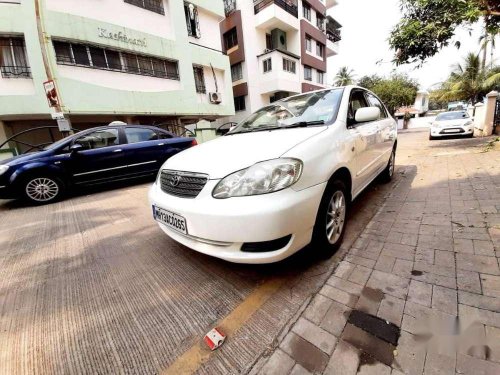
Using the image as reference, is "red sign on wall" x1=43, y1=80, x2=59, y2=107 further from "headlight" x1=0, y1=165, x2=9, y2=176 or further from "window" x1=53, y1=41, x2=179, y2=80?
"window" x1=53, y1=41, x2=179, y2=80

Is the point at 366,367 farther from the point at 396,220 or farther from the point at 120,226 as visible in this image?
the point at 120,226

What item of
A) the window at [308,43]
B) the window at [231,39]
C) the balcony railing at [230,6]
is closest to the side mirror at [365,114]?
the window at [231,39]

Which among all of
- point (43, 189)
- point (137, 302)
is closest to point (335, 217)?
point (137, 302)

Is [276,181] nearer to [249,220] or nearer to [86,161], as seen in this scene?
[249,220]

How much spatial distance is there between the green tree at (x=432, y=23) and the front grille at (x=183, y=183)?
23.6ft

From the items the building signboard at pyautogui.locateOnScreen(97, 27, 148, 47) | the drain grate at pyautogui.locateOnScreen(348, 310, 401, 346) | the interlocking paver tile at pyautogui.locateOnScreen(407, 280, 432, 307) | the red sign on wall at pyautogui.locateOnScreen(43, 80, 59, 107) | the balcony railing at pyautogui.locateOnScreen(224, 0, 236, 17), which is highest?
the balcony railing at pyautogui.locateOnScreen(224, 0, 236, 17)

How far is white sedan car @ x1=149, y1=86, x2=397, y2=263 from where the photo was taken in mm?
1717

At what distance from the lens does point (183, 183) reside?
2092mm

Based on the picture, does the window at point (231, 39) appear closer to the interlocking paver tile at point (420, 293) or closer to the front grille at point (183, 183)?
the front grille at point (183, 183)

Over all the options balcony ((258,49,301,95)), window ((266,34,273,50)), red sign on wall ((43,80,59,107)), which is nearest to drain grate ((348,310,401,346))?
red sign on wall ((43,80,59,107))

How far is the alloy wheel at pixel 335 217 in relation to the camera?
2205 mm

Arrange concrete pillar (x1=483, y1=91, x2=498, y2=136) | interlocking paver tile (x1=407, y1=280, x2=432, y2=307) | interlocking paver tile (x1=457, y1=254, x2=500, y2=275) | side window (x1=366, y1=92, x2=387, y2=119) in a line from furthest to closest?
concrete pillar (x1=483, y1=91, x2=498, y2=136) → side window (x1=366, y1=92, x2=387, y2=119) → interlocking paver tile (x1=457, y1=254, x2=500, y2=275) → interlocking paver tile (x1=407, y1=280, x2=432, y2=307)

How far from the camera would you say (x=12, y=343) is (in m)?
1.59

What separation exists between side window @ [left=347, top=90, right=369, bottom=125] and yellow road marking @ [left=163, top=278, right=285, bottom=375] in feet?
5.89
